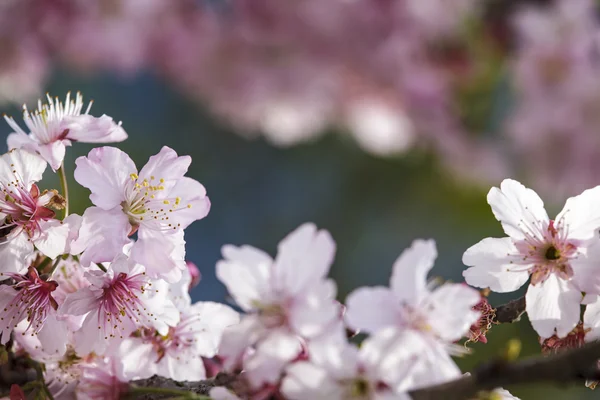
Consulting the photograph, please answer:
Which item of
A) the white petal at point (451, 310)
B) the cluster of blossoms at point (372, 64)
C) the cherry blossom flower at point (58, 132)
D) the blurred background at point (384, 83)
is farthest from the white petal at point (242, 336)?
the cluster of blossoms at point (372, 64)

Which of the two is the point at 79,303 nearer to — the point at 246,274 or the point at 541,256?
the point at 246,274

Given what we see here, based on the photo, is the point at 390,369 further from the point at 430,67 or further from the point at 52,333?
the point at 430,67

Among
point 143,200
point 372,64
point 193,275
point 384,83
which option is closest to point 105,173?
point 143,200

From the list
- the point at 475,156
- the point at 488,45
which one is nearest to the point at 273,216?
the point at 475,156

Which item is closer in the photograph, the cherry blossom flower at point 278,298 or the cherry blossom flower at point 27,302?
the cherry blossom flower at point 278,298

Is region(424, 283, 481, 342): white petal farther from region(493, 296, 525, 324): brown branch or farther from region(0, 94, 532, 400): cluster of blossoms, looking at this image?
region(493, 296, 525, 324): brown branch

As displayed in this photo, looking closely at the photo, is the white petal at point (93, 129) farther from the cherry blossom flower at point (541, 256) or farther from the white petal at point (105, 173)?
the cherry blossom flower at point (541, 256)
